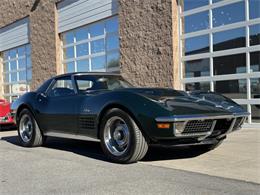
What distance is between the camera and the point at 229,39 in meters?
9.98

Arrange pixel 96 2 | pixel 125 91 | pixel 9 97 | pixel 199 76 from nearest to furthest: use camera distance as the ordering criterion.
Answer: pixel 125 91 → pixel 199 76 → pixel 96 2 → pixel 9 97

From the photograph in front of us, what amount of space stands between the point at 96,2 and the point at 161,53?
4096 millimetres

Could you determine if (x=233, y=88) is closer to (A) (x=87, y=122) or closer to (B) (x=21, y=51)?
(A) (x=87, y=122)

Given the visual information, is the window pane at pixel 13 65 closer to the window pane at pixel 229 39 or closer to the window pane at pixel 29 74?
the window pane at pixel 29 74

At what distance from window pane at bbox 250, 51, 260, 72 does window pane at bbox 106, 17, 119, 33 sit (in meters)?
5.40

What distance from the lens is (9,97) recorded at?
2106cm

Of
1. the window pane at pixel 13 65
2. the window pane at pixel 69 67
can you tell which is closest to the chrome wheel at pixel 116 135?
the window pane at pixel 69 67

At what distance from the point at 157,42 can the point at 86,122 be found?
5697 mm

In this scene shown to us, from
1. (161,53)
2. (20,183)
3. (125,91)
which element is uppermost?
(161,53)

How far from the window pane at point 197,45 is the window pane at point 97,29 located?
409cm

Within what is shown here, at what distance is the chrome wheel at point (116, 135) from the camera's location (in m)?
5.77

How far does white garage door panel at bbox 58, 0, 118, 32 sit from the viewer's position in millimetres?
13625

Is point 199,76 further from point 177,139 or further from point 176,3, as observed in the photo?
point 177,139

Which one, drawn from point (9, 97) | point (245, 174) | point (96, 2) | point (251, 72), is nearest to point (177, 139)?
point (245, 174)
